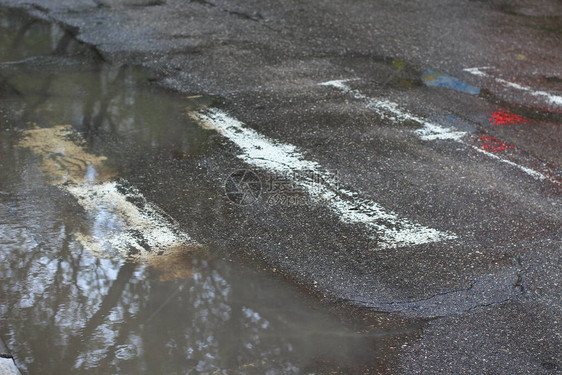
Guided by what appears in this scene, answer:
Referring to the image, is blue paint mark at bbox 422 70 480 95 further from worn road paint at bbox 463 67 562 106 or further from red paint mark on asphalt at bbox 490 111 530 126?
red paint mark on asphalt at bbox 490 111 530 126

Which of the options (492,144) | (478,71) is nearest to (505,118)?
(492,144)

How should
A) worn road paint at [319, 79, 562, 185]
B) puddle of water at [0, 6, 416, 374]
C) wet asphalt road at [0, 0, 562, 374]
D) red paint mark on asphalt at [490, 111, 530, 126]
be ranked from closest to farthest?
puddle of water at [0, 6, 416, 374] → wet asphalt road at [0, 0, 562, 374] → worn road paint at [319, 79, 562, 185] → red paint mark on asphalt at [490, 111, 530, 126]

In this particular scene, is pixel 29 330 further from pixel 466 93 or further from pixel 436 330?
pixel 466 93

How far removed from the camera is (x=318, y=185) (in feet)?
18.4

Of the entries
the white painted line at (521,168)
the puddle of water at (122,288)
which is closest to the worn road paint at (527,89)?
the white painted line at (521,168)

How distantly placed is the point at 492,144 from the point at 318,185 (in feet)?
6.36

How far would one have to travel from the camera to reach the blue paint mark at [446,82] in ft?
25.4

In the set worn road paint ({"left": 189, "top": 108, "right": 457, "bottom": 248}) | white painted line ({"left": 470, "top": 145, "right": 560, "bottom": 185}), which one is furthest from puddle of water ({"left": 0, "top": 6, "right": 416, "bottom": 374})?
white painted line ({"left": 470, "top": 145, "right": 560, "bottom": 185})

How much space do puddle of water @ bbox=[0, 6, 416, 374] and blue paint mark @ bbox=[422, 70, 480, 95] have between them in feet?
10.1

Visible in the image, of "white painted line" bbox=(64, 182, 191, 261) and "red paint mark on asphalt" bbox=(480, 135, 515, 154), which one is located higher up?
"red paint mark on asphalt" bbox=(480, 135, 515, 154)

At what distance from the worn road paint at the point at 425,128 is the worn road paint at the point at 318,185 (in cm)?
132

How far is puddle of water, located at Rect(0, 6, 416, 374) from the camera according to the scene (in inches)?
149

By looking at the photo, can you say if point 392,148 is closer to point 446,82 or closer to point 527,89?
point 446,82

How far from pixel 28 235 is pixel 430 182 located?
10.5 feet
